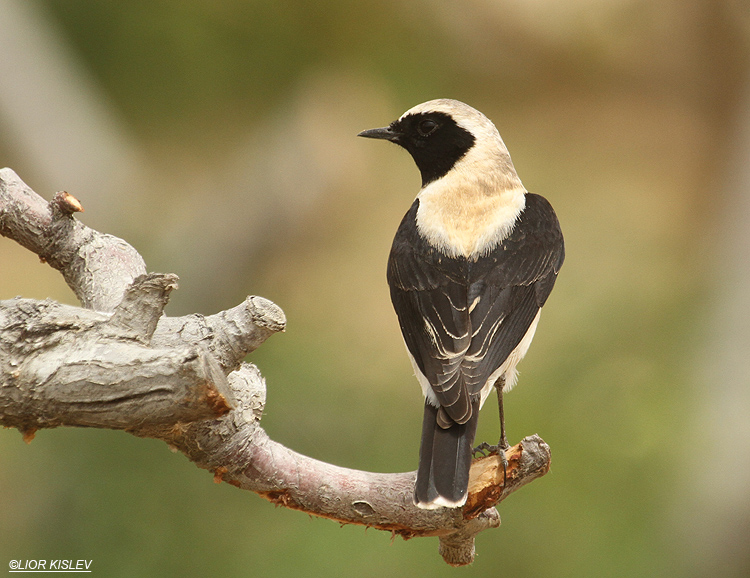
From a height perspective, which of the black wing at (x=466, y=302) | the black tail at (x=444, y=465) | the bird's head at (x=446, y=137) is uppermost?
the bird's head at (x=446, y=137)

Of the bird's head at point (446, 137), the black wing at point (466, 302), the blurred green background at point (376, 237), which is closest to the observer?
the black wing at point (466, 302)

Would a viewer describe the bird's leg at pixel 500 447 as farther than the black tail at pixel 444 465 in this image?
Yes

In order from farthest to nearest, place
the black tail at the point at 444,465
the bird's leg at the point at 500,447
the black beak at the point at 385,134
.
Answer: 1. the black beak at the point at 385,134
2. the bird's leg at the point at 500,447
3. the black tail at the point at 444,465

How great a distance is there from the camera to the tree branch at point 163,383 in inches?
80.3

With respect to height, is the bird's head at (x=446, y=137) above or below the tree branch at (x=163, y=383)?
above

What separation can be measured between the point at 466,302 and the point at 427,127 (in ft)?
3.57

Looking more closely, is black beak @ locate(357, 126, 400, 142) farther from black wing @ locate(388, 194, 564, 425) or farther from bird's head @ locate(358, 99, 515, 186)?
black wing @ locate(388, 194, 564, 425)

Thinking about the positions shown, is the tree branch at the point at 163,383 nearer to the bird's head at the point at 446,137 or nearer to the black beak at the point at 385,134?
the black beak at the point at 385,134

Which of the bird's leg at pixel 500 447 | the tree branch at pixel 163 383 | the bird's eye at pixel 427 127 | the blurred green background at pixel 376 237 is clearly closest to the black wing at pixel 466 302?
the bird's leg at pixel 500 447

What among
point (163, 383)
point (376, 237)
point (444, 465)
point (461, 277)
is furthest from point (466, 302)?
point (376, 237)

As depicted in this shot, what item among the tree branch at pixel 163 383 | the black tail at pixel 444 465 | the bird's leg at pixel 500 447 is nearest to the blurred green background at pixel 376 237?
the bird's leg at pixel 500 447

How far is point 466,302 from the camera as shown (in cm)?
298

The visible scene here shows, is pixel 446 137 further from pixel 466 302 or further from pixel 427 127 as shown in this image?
pixel 466 302

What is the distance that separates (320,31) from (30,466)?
5.50 metres
